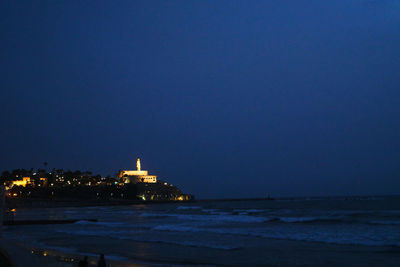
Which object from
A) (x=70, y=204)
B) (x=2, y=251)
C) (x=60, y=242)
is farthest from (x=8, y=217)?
(x=70, y=204)

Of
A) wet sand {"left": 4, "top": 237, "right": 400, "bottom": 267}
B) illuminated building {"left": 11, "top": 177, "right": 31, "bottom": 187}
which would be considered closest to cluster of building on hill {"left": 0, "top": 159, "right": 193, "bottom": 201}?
illuminated building {"left": 11, "top": 177, "right": 31, "bottom": 187}

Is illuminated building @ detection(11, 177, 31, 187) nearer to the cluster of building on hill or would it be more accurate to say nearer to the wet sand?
the cluster of building on hill

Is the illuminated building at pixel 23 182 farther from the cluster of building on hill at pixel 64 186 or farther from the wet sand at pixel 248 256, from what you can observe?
the wet sand at pixel 248 256

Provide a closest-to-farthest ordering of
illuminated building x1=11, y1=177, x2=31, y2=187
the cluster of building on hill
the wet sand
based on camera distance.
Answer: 1. the wet sand
2. the cluster of building on hill
3. illuminated building x1=11, y1=177, x2=31, y2=187

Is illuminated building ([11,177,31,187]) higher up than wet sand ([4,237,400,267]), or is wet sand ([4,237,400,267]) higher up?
illuminated building ([11,177,31,187])

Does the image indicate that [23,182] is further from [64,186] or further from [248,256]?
[248,256]

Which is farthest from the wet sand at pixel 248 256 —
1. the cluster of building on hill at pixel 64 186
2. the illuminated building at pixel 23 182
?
the illuminated building at pixel 23 182

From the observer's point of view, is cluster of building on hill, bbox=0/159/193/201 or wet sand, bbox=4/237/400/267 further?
cluster of building on hill, bbox=0/159/193/201

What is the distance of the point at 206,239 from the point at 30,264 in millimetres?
12893

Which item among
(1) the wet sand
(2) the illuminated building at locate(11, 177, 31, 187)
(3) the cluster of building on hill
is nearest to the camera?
(1) the wet sand

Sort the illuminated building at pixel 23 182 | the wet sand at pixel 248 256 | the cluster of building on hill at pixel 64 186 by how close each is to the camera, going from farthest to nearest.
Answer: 1. the illuminated building at pixel 23 182
2. the cluster of building on hill at pixel 64 186
3. the wet sand at pixel 248 256

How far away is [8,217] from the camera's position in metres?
39.4

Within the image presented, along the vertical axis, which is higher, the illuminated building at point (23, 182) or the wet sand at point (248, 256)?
the illuminated building at point (23, 182)

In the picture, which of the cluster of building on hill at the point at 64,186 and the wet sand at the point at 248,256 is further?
the cluster of building on hill at the point at 64,186
